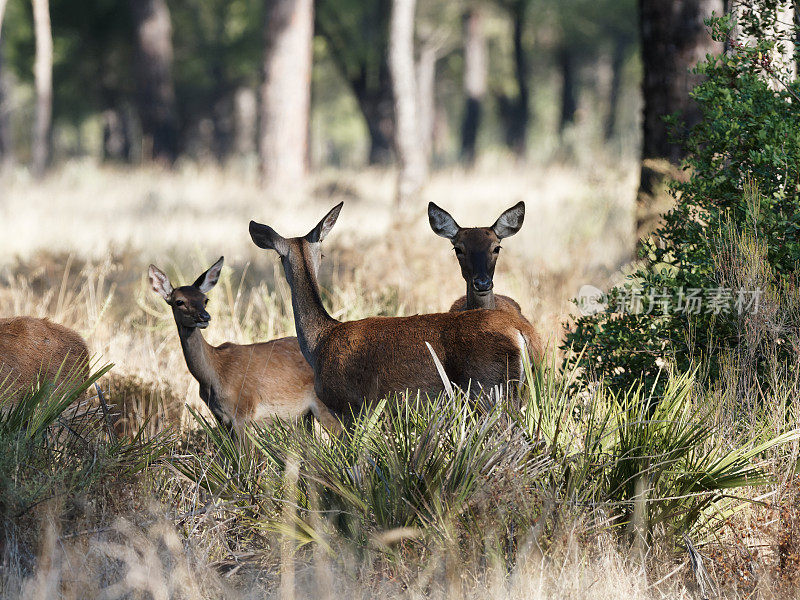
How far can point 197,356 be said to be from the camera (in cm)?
595

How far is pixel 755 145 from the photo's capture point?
520cm

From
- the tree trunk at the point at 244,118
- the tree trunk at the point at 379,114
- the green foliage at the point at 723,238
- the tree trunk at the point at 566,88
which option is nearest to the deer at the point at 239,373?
the green foliage at the point at 723,238

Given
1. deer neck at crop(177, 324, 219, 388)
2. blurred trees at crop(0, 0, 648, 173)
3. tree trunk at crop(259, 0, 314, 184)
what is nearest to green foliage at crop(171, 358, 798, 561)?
deer neck at crop(177, 324, 219, 388)

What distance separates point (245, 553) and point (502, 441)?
1214mm

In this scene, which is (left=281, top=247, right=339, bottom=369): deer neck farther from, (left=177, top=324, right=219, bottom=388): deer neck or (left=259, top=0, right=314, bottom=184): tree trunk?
(left=259, top=0, right=314, bottom=184): tree trunk

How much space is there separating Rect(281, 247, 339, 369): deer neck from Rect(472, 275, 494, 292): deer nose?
0.84m

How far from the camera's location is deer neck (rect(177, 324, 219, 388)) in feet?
19.4

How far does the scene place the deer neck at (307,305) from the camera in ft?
17.7

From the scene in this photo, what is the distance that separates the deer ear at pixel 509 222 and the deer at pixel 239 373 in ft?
5.04

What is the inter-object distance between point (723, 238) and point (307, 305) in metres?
2.23

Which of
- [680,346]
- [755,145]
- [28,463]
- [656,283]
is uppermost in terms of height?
[755,145]

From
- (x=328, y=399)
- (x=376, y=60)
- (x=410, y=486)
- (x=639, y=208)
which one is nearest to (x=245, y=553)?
(x=410, y=486)

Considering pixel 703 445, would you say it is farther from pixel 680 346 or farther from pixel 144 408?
pixel 144 408

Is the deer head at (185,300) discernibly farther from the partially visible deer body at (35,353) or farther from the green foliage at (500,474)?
the green foliage at (500,474)
